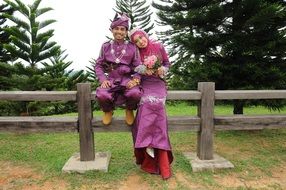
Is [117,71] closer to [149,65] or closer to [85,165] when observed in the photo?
[149,65]

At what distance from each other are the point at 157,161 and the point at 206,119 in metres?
1.00

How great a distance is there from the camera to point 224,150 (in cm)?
630

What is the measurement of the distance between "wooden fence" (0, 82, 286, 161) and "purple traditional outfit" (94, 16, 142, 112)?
37 cm

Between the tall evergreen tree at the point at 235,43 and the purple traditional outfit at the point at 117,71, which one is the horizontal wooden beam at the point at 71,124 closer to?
the purple traditional outfit at the point at 117,71

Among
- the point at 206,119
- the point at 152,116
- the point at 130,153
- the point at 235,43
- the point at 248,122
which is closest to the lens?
the point at 152,116

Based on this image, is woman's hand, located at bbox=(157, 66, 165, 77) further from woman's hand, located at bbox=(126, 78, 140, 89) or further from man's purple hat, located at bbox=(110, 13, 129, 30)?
man's purple hat, located at bbox=(110, 13, 129, 30)

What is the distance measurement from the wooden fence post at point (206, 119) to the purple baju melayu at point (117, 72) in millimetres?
1094

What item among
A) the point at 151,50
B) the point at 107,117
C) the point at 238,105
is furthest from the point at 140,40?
the point at 238,105

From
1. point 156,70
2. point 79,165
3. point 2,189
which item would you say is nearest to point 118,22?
point 156,70

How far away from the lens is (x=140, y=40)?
15.8 ft

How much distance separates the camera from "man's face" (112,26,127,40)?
478cm

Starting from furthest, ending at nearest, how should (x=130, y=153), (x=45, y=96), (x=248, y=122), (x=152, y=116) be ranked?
(x=130, y=153), (x=248, y=122), (x=45, y=96), (x=152, y=116)

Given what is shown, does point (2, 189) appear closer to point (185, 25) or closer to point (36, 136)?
point (36, 136)

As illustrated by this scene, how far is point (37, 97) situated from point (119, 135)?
9.54 feet
